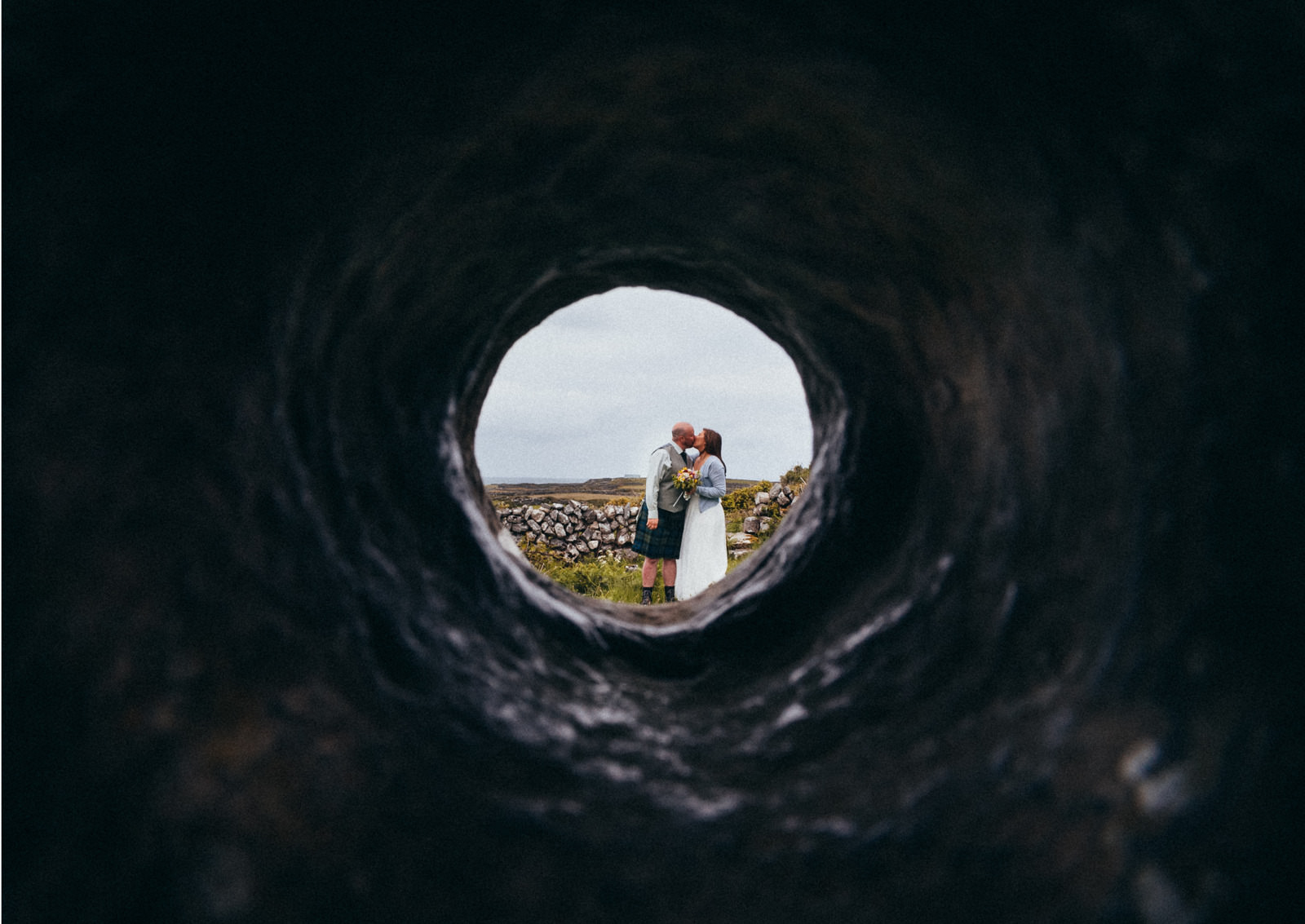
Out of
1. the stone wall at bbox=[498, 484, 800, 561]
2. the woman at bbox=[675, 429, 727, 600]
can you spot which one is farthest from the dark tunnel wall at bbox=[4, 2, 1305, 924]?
the stone wall at bbox=[498, 484, 800, 561]

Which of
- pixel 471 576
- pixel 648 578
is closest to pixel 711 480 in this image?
pixel 648 578

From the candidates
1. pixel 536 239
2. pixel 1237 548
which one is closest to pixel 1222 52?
pixel 1237 548

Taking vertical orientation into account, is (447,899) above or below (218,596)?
below

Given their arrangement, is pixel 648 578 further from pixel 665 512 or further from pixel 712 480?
pixel 712 480

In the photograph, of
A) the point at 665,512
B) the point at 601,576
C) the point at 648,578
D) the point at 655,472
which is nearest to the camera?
the point at 655,472

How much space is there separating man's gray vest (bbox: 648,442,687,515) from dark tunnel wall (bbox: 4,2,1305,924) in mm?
4322

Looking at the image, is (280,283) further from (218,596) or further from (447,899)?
(447,899)

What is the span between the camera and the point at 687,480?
5.87 metres

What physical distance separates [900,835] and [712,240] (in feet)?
5.14

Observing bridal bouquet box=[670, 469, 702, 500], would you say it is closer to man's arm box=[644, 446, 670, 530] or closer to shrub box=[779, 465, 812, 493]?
man's arm box=[644, 446, 670, 530]

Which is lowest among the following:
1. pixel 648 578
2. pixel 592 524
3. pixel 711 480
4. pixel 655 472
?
pixel 648 578

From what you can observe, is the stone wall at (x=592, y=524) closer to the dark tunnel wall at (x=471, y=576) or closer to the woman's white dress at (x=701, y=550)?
the woman's white dress at (x=701, y=550)

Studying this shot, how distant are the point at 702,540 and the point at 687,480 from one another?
50 centimetres

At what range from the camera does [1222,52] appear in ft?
2.83
